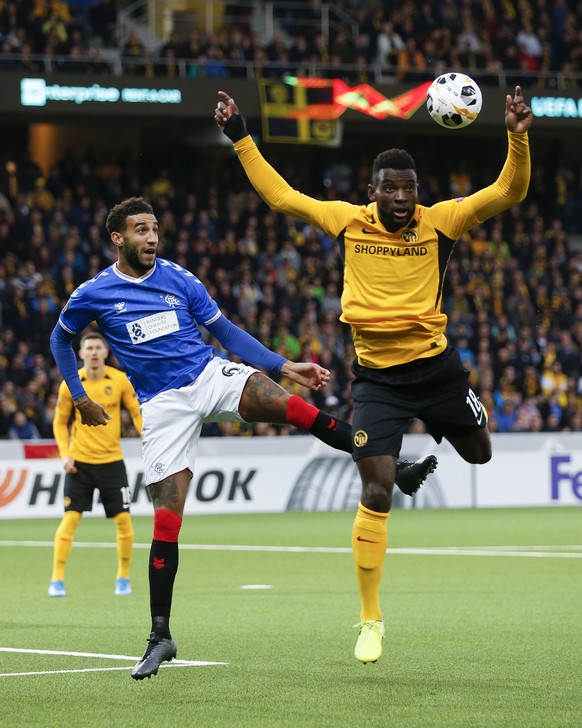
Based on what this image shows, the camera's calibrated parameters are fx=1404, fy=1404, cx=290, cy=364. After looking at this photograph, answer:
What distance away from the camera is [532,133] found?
3362cm

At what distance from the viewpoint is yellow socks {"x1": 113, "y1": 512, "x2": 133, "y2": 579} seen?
12.3 meters

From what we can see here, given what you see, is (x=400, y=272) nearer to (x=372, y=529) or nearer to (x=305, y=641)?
(x=372, y=529)

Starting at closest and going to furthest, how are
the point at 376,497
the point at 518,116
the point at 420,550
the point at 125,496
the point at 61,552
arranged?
the point at 518,116
the point at 376,497
the point at 61,552
the point at 125,496
the point at 420,550

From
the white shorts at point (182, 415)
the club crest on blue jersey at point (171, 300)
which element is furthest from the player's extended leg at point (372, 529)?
the club crest on blue jersey at point (171, 300)

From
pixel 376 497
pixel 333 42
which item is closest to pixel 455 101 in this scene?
pixel 376 497

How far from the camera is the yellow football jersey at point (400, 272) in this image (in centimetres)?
755

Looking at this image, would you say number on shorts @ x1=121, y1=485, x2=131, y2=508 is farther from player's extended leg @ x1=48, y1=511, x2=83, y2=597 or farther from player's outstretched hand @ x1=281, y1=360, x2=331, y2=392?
player's outstretched hand @ x1=281, y1=360, x2=331, y2=392

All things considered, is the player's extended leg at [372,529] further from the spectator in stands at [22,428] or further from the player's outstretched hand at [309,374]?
the spectator in stands at [22,428]

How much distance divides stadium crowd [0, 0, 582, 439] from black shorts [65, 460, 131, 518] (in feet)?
32.0

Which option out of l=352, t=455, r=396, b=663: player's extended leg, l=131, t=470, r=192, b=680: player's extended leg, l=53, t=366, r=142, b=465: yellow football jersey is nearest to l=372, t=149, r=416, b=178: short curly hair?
l=352, t=455, r=396, b=663: player's extended leg

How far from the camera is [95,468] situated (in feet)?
41.8

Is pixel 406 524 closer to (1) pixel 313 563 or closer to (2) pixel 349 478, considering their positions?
(2) pixel 349 478

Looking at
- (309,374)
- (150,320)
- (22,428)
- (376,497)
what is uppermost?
(150,320)

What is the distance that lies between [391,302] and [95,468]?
581 cm
